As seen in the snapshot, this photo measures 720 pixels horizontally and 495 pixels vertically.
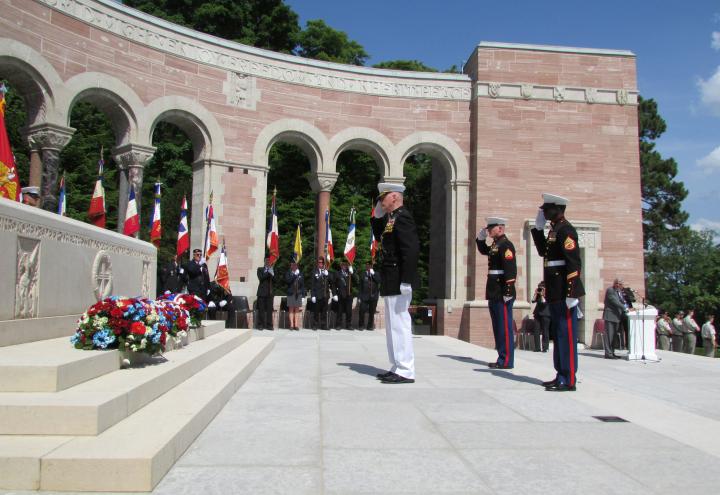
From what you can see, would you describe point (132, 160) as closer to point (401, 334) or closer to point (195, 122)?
point (195, 122)

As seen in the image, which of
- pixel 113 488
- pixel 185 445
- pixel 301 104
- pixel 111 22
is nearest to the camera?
pixel 113 488

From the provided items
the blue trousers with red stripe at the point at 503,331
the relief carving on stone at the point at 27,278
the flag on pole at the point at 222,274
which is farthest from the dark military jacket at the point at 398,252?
the flag on pole at the point at 222,274

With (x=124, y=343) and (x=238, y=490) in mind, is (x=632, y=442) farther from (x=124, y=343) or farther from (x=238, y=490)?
(x=124, y=343)

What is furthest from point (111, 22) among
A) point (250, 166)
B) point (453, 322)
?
point (453, 322)

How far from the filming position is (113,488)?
2781 mm

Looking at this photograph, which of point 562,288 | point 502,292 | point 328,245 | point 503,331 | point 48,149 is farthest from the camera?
point 328,245

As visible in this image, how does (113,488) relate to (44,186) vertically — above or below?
below

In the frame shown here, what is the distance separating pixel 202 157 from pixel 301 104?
3.07 meters

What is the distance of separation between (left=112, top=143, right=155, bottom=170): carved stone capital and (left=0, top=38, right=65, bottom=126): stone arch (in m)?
1.71

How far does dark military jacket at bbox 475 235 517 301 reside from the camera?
7727 millimetres

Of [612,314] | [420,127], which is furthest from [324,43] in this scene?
[612,314]

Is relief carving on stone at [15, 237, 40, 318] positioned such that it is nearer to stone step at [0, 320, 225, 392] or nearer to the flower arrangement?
stone step at [0, 320, 225, 392]

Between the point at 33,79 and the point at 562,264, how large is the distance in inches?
439

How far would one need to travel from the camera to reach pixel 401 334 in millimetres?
6070
